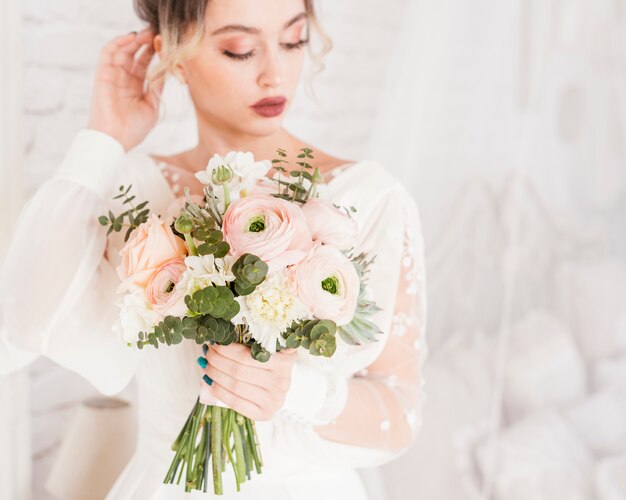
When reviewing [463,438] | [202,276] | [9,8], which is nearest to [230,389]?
[202,276]

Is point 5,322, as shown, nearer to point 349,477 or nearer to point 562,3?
point 349,477

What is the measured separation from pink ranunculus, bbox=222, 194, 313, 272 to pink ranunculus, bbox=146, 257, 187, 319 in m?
0.09

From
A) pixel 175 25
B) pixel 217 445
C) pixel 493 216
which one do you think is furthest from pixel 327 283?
pixel 493 216

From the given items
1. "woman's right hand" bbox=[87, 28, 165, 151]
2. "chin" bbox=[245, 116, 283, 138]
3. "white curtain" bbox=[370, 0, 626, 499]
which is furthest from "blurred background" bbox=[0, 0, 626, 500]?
"chin" bbox=[245, 116, 283, 138]

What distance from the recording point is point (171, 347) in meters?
1.34

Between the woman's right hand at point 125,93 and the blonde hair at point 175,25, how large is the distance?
0.04 meters

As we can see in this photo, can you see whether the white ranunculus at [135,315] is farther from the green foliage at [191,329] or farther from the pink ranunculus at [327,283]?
the pink ranunculus at [327,283]

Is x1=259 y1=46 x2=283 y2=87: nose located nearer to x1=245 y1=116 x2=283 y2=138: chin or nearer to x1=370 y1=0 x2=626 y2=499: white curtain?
x1=245 y1=116 x2=283 y2=138: chin

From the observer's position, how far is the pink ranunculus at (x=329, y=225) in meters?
1.09

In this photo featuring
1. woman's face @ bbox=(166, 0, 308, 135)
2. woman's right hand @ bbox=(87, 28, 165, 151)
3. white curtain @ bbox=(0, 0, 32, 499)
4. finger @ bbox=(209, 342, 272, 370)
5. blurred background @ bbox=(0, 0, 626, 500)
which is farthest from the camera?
blurred background @ bbox=(0, 0, 626, 500)

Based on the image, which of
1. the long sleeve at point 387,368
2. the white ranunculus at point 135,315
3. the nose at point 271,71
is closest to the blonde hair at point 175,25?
the nose at point 271,71

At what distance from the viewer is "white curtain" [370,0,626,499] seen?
1972 mm

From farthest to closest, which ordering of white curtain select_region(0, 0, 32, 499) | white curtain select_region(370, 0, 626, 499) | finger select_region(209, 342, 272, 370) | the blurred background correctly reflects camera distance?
white curtain select_region(370, 0, 626, 499)
the blurred background
white curtain select_region(0, 0, 32, 499)
finger select_region(209, 342, 272, 370)

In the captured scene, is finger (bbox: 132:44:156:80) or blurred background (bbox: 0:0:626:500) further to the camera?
blurred background (bbox: 0:0:626:500)
